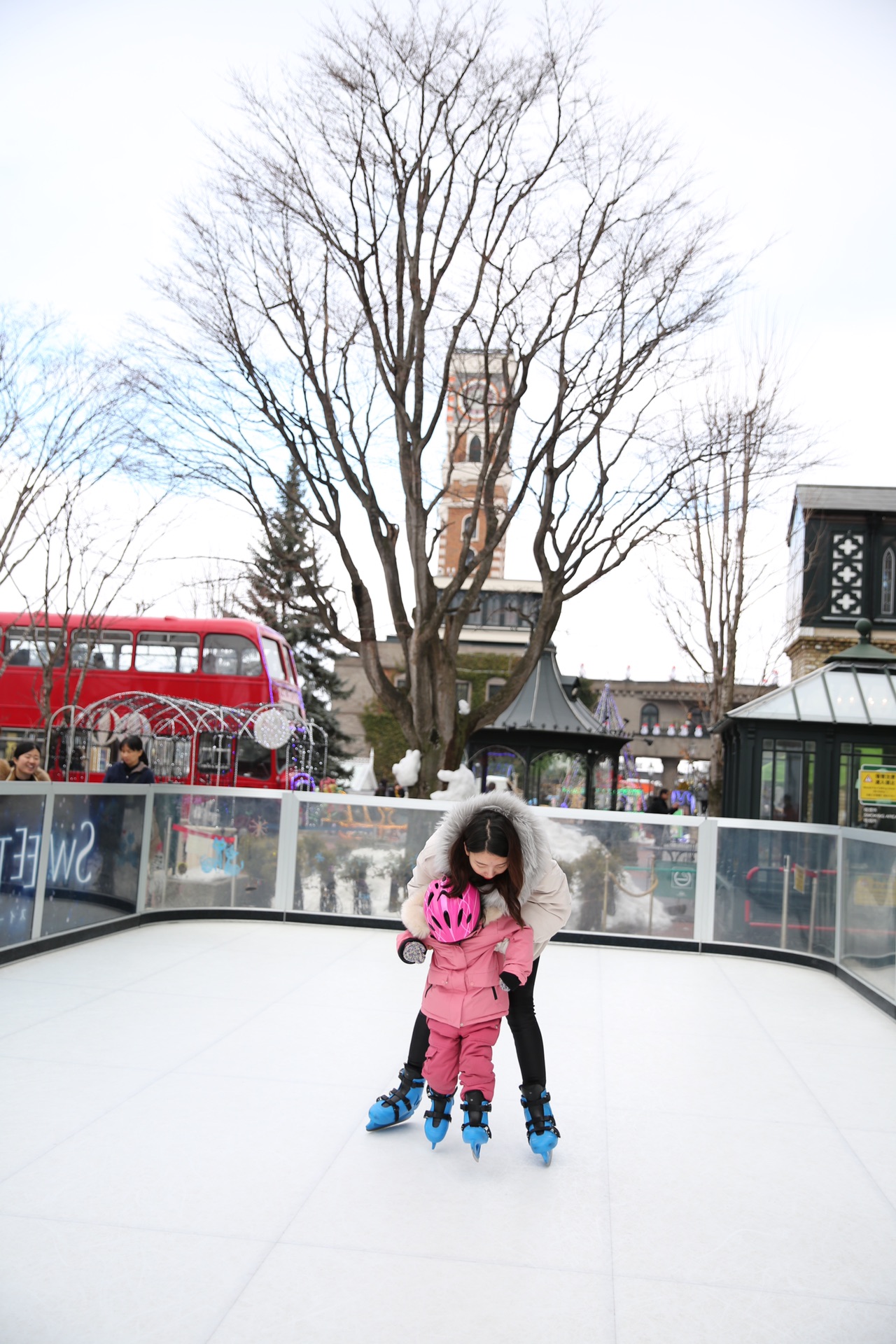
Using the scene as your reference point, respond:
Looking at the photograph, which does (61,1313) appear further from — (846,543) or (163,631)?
(846,543)

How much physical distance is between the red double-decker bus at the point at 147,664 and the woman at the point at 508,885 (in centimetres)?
1635

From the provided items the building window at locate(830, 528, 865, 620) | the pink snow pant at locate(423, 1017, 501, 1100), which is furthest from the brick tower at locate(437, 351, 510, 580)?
the building window at locate(830, 528, 865, 620)

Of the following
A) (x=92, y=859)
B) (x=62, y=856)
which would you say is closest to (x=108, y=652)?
(x=92, y=859)

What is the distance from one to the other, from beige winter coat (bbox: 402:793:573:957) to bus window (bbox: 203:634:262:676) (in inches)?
657

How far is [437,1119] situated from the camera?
4.10 m

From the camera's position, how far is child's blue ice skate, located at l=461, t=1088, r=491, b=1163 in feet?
12.9

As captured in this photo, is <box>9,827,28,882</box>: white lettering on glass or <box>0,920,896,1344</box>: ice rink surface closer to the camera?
<box>0,920,896,1344</box>: ice rink surface

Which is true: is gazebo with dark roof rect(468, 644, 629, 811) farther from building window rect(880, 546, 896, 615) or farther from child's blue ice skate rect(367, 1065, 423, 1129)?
building window rect(880, 546, 896, 615)

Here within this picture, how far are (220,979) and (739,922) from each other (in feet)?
15.1

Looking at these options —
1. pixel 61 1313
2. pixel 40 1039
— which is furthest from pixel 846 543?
pixel 61 1313

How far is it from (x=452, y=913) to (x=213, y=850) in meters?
6.09

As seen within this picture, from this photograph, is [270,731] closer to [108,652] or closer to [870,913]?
[108,652]

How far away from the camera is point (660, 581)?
66.7 ft

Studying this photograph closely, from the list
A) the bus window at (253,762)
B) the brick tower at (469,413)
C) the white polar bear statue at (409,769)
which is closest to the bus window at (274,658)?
the bus window at (253,762)
